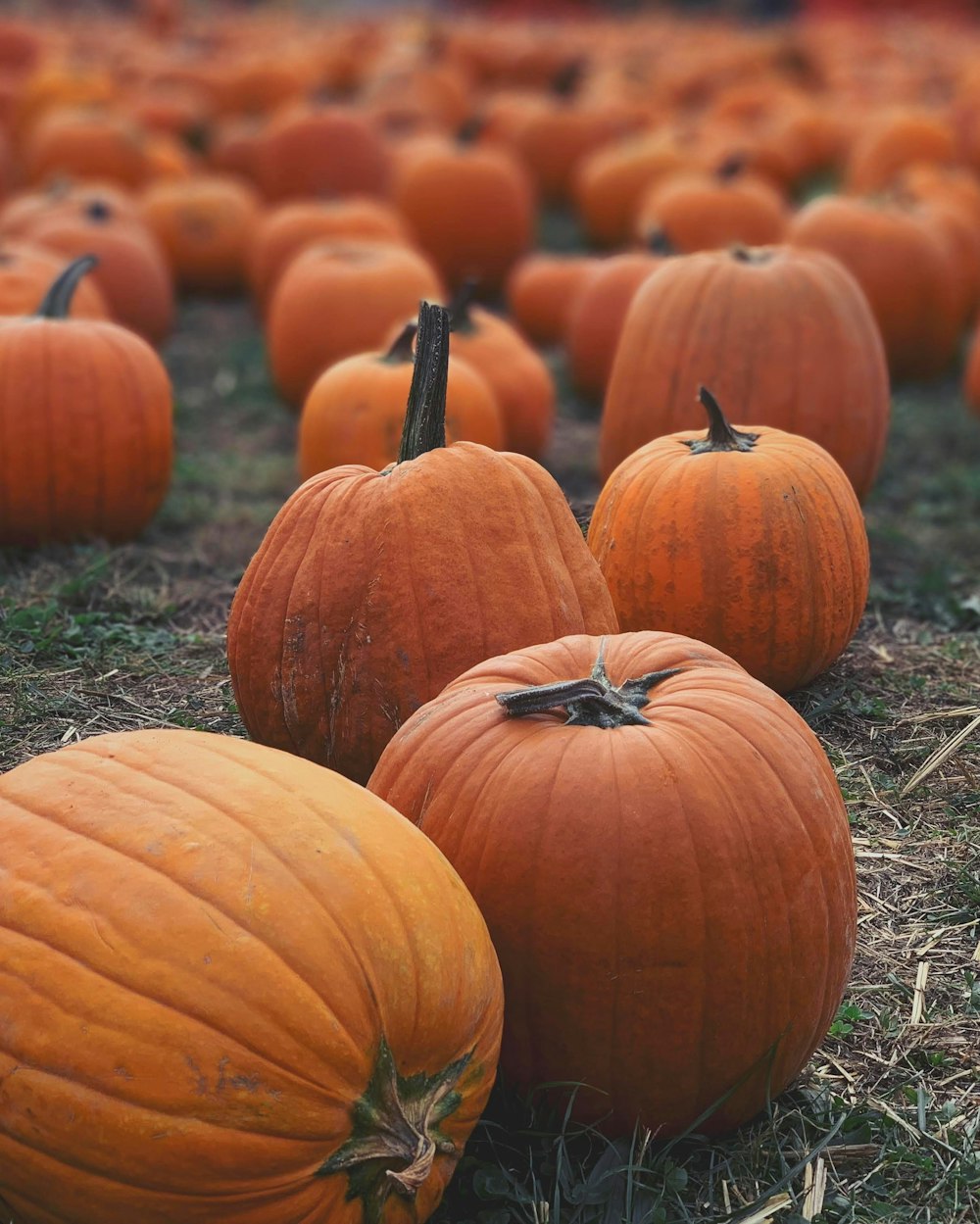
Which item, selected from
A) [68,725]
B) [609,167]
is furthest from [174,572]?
[609,167]

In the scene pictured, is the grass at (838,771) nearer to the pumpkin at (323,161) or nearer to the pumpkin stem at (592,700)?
the pumpkin stem at (592,700)

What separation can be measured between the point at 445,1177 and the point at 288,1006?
35 cm

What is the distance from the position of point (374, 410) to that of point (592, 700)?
8.97ft

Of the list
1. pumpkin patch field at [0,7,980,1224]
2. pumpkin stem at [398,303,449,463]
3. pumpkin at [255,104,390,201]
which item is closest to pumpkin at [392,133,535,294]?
pumpkin at [255,104,390,201]

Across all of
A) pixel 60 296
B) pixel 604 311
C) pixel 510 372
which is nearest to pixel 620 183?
pixel 604 311

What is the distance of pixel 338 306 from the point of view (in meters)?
6.61

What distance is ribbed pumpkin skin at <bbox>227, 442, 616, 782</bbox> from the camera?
9.62 ft

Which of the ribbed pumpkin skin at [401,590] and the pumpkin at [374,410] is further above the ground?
the ribbed pumpkin skin at [401,590]

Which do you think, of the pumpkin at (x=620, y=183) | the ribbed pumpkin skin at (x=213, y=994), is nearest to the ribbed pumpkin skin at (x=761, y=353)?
the ribbed pumpkin skin at (x=213, y=994)

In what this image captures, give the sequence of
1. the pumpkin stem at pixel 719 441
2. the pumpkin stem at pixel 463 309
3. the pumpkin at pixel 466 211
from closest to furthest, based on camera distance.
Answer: the pumpkin stem at pixel 719 441, the pumpkin stem at pixel 463 309, the pumpkin at pixel 466 211

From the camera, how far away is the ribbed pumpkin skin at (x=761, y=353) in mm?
4812

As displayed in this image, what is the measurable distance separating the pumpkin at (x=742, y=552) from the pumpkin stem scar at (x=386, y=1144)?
1928mm

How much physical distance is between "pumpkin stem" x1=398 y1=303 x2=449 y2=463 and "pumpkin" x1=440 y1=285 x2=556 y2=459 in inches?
103

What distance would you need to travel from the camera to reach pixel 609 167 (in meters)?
11.2
